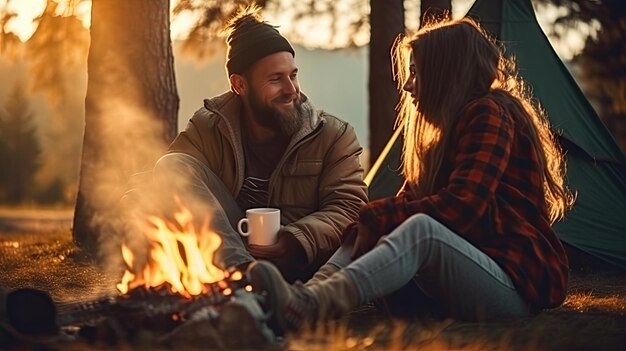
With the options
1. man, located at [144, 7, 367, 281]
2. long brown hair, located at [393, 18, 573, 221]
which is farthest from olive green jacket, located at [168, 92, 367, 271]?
long brown hair, located at [393, 18, 573, 221]

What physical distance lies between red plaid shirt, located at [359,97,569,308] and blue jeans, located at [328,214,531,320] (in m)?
0.09

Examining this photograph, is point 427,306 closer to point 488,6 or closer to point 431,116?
point 431,116

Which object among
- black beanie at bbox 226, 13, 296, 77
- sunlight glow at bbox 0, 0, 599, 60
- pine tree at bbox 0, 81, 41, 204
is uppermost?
sunlight glow at bbox 0, 0, 599, 60

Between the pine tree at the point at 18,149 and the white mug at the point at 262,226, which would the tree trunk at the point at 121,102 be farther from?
the pine tree at the point at 18,149

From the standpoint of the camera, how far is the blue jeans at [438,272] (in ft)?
11.4

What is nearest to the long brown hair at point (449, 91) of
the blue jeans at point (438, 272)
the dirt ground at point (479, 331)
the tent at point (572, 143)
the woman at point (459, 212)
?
the woman at point (459, 212)

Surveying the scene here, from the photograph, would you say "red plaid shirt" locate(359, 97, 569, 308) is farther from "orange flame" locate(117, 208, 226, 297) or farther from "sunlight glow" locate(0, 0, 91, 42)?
"sunlight glow" locate(0, 0, 91, 42)

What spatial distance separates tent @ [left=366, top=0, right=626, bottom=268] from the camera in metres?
6.00

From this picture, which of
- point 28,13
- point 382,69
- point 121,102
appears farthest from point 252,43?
point 28,13

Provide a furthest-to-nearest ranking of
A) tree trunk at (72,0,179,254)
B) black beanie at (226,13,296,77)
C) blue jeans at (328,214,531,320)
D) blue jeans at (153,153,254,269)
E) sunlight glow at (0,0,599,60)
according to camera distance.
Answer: sunlight glow at (0,0,599,60)
tree trunk at (72,0,179,254)
black beanie at (226,13,296,77)
blue jeans at (153,153,254,269)
blue jeans at (328,214,531,320)

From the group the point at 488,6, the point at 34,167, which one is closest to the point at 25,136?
the point at 34,167

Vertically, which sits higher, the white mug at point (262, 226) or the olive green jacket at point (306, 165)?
the olive green jacket at point (306, 165)

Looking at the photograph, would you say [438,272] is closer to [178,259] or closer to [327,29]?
[178,259]

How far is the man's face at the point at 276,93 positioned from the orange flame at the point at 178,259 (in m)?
0.70
